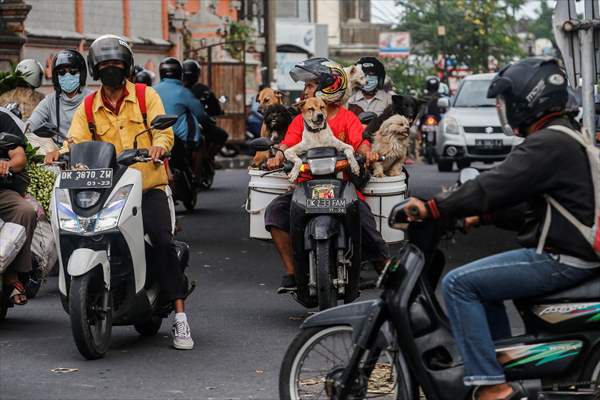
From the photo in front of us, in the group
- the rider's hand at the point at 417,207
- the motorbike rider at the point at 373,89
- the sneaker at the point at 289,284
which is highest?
the motorbike rider at the point at 373,89

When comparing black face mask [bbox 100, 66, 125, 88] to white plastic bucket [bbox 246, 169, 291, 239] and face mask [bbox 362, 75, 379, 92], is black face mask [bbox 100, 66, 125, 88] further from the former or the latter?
face mask [bbox 362, 75, 379, 92]

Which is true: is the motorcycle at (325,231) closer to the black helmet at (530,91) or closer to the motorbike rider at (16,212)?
the motorbike rider at (16,212)

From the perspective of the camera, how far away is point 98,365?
29.0 ft

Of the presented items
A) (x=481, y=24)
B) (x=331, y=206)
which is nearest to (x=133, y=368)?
(x=331, y=206)

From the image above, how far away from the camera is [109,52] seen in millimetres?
9273

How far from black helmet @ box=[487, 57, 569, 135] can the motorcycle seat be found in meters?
0.75

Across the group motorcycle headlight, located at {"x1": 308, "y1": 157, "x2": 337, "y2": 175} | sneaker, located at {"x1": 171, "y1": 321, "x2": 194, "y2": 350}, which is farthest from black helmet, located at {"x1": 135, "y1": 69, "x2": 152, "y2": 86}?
sneaker, located at {"x1": 171, "y1": 321, "x2": 194, "y2": 350}

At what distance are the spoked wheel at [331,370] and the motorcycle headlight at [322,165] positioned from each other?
132 inches

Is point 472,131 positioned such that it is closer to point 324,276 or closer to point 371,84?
point 371,84

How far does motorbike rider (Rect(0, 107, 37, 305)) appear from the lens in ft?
32.7

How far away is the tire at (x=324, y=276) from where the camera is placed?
984 cm

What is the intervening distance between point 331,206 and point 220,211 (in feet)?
33.4

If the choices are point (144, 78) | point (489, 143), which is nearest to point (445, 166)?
point (489, 143)

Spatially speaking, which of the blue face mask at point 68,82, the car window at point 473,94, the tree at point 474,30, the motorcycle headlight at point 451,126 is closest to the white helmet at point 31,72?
the blue face mask at point 68,82
